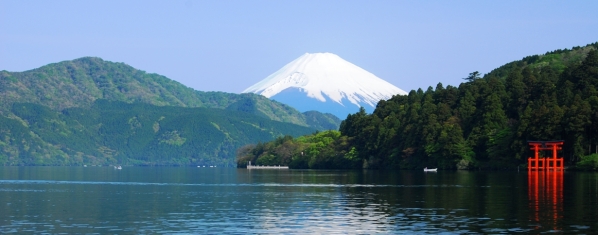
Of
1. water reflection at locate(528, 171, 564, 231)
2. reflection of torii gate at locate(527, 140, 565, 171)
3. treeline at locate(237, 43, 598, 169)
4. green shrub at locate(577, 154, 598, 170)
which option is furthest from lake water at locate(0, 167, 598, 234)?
treeline at locate(237, 43, 598, 169)

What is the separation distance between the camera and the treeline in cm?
12488

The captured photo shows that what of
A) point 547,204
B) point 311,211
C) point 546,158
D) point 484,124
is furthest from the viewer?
point 484,124

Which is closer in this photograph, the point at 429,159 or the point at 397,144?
the point at 429,159

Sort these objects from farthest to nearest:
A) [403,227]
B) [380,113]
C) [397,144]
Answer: [380,113] → [397,144] → [403,227]

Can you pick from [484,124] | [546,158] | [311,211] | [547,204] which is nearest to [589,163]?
[546,158]

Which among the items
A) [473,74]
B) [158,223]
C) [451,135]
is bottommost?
[158,223]

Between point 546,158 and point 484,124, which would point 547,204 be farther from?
point 484,124

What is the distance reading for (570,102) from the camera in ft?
422

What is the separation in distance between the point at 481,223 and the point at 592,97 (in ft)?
280

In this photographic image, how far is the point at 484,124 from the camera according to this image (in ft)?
466

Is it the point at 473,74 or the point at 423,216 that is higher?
the point at 473,74

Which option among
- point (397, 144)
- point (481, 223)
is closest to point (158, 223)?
point (481, 223)

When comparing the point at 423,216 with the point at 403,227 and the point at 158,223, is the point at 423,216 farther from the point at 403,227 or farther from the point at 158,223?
the point at 158,223

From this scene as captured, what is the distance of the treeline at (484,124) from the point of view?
125m
